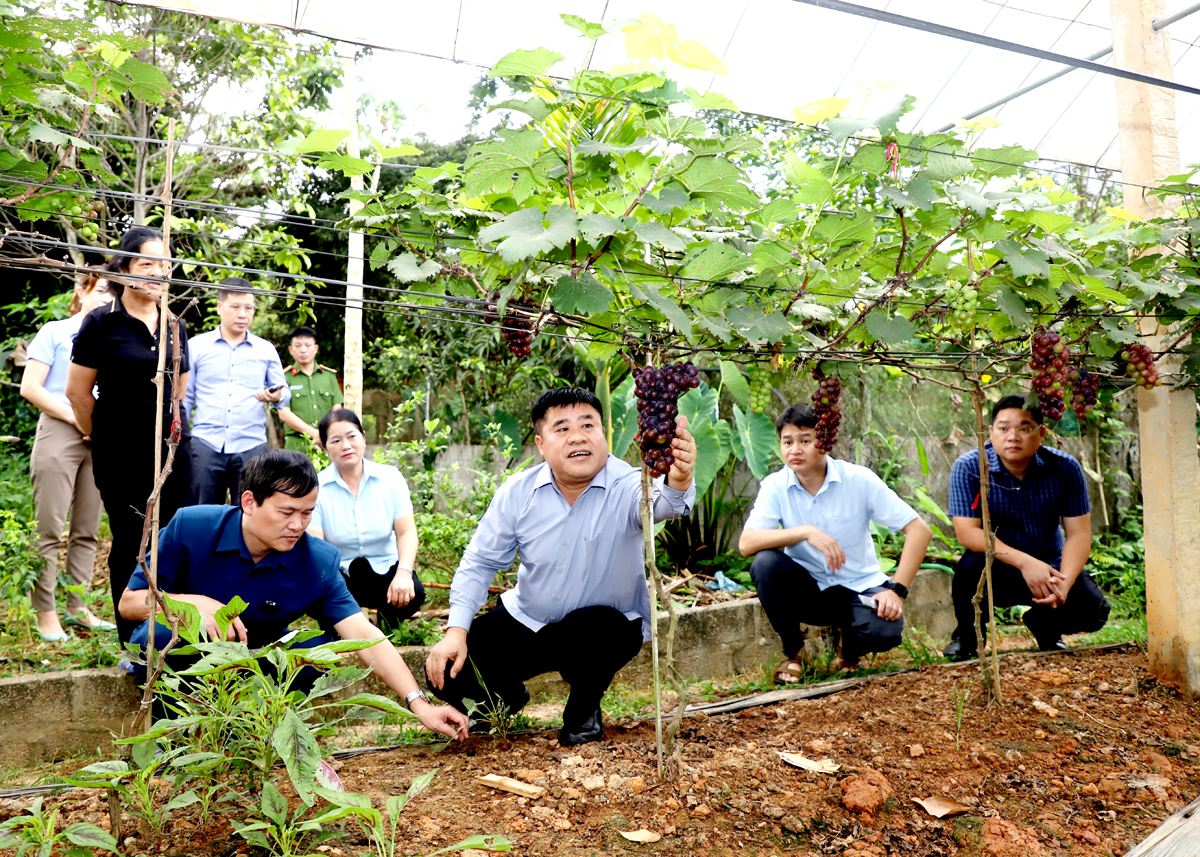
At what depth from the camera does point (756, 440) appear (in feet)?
17.6

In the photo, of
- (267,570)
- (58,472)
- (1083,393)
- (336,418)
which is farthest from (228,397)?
(1083,393)

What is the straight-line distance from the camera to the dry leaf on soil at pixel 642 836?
2034 mm

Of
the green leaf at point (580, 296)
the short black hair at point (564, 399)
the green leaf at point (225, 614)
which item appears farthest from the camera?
the short black hair at point (564, 399)

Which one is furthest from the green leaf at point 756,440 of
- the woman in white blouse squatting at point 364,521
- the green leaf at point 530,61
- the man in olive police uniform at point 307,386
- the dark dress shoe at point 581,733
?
the green leaf at point 530,61

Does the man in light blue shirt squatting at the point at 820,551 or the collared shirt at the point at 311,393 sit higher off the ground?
the collared shirt at the point at 311,393

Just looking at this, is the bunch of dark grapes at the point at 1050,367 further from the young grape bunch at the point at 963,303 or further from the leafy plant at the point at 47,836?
the leafy plant at the point at 47,836

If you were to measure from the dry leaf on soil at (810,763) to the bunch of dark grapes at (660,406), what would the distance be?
1.03 m

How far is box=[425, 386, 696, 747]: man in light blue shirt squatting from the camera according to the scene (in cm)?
285

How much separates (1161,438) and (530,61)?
2.91 meters

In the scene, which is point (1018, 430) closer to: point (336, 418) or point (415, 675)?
point (415, 675)

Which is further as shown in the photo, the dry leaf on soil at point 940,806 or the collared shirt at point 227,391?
the collared shirt at point 227,391

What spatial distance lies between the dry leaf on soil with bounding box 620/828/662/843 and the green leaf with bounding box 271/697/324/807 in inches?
30.3

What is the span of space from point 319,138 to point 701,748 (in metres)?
2.08

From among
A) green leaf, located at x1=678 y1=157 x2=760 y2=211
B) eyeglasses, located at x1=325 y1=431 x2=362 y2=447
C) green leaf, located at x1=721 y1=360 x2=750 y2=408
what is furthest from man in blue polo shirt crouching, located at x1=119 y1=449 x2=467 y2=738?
green leaf, located at x1=721 y1=360 x2=750 y2=408
